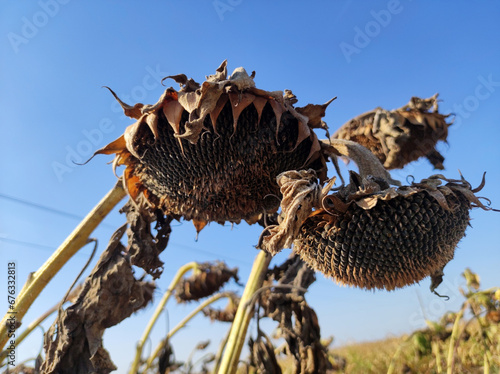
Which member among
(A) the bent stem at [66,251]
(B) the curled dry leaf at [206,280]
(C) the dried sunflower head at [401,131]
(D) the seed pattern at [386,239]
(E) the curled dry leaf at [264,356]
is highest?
(C) the dried sunflower head at [401,131]

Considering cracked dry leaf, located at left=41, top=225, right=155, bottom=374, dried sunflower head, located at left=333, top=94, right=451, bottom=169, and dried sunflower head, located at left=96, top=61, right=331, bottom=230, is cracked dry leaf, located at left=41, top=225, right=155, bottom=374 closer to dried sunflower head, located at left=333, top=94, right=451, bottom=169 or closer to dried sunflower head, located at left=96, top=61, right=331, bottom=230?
dried sunflower head, located at left=96, top=61, right=331, bottom=230

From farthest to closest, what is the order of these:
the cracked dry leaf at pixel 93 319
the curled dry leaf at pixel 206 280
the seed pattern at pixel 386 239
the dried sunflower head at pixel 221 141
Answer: the curled dry leaf at pixel 206 280 → the cracked dry leaf at pixel 93 319 → the dried sunflower head at pixel 221 141 → the seed pattern at pixel 386 239

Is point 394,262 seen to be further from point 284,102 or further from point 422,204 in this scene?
point 284,102

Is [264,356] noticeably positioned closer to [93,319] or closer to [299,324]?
[299,324]

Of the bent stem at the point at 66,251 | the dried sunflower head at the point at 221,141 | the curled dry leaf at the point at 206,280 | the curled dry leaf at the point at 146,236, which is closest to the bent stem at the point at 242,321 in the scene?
the curled dry leaf at the point at 146,236

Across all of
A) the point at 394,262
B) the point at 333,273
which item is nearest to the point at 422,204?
the point at 394,262

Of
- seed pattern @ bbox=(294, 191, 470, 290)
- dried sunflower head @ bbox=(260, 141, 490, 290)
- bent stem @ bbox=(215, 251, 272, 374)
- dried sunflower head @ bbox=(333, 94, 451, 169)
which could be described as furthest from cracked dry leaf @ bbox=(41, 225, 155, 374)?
dried sunflower head @ bbox=(333, 94, 451, 169)

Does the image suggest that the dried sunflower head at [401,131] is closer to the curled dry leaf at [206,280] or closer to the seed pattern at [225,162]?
the seed pattern at [225,162]

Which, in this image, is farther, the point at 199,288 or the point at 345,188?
the point at 199,288
